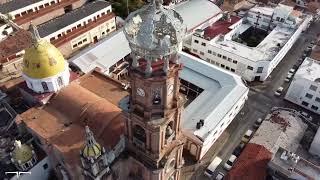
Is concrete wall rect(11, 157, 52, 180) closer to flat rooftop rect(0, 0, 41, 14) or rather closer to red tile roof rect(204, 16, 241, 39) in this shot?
red tile roof rect(204, 16, 241, 39)

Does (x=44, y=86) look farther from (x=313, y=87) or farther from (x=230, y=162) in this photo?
(x=313, y=87)

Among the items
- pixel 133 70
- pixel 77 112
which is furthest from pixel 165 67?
pixel 77 112

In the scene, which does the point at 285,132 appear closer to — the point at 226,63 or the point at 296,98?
the point at 296,98

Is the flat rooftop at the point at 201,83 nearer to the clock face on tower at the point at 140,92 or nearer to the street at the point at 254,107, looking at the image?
the street at the point at 254,107

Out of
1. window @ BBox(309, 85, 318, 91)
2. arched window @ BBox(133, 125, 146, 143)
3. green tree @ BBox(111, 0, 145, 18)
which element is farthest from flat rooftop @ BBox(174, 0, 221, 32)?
arched window @ BBox(133, 125, 146, 143)

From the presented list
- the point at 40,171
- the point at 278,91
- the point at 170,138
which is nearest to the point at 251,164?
the point at 170,138

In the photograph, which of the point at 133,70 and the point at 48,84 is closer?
the point at 133,70
